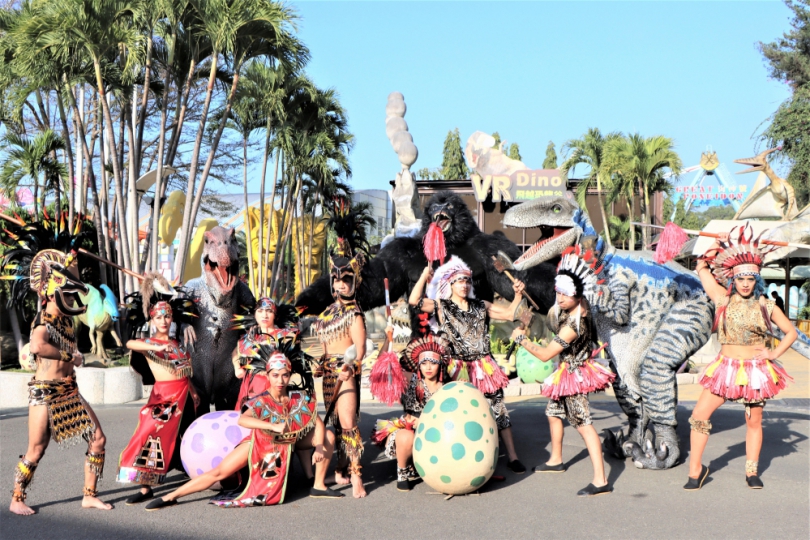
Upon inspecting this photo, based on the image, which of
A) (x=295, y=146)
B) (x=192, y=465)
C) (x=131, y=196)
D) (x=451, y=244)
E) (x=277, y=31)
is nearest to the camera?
(x=192, y=465)

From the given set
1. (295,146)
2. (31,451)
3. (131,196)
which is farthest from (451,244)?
(295,146)

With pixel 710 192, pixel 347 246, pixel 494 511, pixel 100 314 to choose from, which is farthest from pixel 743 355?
pixel 710 192

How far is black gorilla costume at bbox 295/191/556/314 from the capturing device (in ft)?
19.8

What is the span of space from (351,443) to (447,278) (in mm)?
1322

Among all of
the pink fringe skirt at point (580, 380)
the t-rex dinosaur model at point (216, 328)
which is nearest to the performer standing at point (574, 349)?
the pink fringe skirt at point (580, 380)

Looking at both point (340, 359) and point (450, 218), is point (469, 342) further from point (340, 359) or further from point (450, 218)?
point (450, 218)

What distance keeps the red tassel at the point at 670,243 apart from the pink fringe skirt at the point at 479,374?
1.37 meters

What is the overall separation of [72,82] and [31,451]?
8.89 meters

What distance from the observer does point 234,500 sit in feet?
14.9

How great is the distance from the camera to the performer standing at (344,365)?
491 cm

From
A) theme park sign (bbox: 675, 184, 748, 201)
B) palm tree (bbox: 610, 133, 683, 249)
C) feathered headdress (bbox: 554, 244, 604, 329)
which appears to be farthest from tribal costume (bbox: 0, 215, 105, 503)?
theme park sign (bbox: 675, 184, 748, 201)

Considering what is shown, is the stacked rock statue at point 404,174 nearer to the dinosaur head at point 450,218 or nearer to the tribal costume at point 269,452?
the dinosaur head at point 450,218

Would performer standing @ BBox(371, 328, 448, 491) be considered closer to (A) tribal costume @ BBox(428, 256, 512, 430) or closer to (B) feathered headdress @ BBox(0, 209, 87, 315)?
(A) tribal costume @ BBox(428, 256, 512, 430)

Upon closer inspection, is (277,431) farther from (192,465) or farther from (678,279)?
(678,279)
